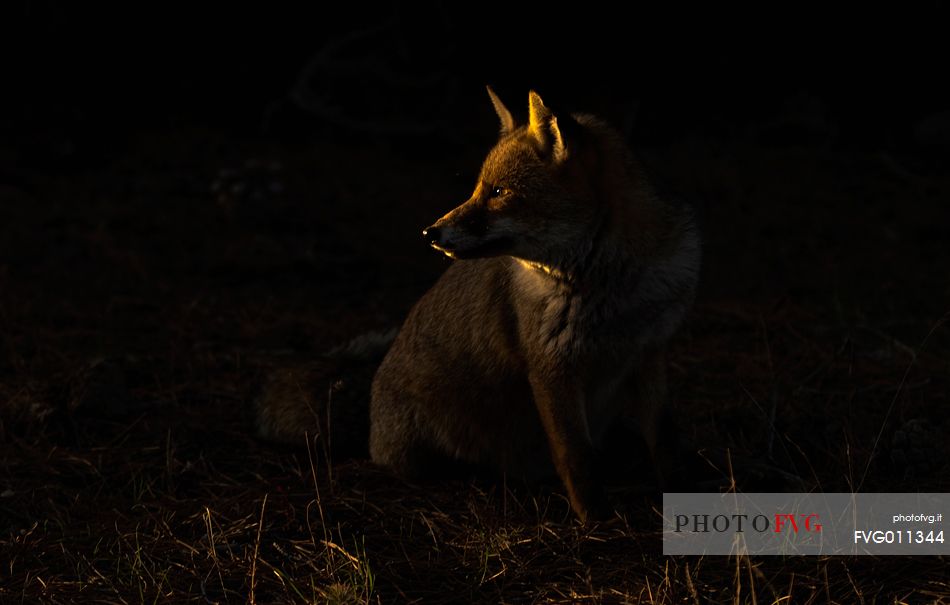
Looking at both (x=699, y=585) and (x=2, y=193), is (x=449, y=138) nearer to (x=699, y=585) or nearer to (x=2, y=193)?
(x=2, y=193)

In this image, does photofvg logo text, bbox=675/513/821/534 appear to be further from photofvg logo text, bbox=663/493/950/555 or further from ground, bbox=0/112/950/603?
ground, bbox=0/112/950/603

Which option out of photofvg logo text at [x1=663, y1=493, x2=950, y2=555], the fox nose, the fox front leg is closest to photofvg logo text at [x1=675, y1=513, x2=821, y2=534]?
photofvg logo text at [x1=663, y1=493, x2=950, y2=555]

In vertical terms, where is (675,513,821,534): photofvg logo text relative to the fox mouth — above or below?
below

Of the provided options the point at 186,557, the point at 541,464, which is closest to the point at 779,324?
the point at 541,464

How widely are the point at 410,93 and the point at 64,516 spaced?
8912mm

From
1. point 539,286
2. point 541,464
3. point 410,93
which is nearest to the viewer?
point 539,286

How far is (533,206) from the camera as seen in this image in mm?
3398

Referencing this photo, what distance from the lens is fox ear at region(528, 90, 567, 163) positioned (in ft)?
11.3

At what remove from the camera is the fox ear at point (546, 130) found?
3.44 m

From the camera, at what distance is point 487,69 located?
1078 centimetres

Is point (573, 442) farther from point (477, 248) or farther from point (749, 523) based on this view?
point (477, 248)

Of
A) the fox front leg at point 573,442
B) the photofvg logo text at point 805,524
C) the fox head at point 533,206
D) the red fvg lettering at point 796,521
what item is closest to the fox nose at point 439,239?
the fox head at point 533,206

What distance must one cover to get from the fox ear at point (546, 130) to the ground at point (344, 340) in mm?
1198

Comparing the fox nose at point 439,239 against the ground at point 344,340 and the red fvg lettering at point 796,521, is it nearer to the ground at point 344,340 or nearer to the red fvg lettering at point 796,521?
the ground at point 344,340
